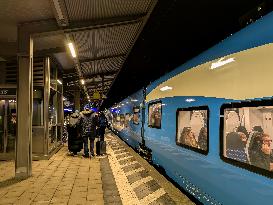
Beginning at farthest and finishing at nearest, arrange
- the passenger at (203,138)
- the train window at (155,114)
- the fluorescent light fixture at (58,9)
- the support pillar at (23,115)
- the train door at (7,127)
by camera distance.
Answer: the train door at (7,127)
the train window at (155,114)
the support pillar at (23,115)
the fluorescent light fixture at (58,9)
the passenger at (203,138)

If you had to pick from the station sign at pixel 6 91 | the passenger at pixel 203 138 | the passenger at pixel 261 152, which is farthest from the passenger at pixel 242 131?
the station sign at pixel 6 91

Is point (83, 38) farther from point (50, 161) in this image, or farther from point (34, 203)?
point (34, 203)

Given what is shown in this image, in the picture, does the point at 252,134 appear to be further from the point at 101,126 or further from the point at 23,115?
the point at 101,126

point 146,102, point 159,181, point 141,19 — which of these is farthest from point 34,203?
point 146,102

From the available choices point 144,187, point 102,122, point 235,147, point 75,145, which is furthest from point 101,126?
point 235,147

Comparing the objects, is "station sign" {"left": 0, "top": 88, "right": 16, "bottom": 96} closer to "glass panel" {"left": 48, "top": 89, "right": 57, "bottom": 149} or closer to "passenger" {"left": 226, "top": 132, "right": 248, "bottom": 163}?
"glass panel" {"left": 48, "top": 89, "right": 57, "bottom": 149}

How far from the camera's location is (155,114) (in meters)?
9.05

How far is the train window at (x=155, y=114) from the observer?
852 centimetres

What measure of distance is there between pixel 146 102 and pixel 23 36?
14.0ft

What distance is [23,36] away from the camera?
8.30 metres

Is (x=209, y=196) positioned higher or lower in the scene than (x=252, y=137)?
lower

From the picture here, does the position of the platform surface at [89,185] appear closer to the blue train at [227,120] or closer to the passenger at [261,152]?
the blue train at [227,120]

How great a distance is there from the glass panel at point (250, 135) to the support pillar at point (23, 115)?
537 cm

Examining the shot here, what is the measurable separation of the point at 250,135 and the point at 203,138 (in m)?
1.55
